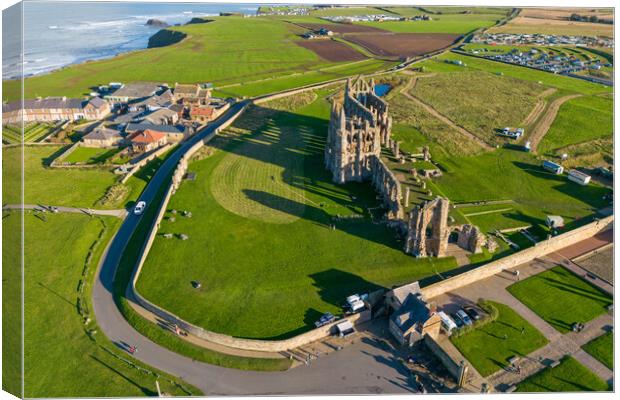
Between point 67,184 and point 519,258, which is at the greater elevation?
point 519,258

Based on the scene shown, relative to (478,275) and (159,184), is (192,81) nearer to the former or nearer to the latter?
(159,184)

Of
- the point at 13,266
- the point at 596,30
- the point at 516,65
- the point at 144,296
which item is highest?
the point at 596,30

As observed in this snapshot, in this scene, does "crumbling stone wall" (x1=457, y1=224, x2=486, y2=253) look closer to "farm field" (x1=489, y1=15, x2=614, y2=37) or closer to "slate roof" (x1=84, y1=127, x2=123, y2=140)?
"slate roof" (x1=84, y1=127, x2=123, y2=140)

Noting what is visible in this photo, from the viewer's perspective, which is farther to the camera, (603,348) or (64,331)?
(64,331)

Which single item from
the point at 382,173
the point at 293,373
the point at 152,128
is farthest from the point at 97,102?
the point at 293,373

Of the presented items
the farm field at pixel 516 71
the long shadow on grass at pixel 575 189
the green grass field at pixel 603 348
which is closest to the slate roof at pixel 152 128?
the long shadow on grass at pixel 575 189

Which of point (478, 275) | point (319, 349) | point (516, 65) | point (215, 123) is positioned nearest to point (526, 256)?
Result: point (478, 275)

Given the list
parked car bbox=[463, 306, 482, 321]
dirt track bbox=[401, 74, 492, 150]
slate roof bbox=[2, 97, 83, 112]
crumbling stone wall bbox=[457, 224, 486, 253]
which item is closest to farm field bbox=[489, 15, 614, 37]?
dirt track bbox=[401, 74, 492, 150]

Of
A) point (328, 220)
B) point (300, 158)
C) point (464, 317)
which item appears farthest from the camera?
point (300, 158)

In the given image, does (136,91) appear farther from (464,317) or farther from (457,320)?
(464,317)
